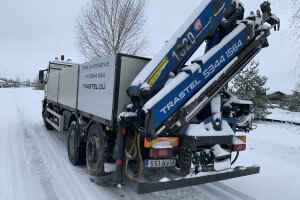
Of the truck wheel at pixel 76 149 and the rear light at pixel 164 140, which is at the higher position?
the rear light at pixel 164 140

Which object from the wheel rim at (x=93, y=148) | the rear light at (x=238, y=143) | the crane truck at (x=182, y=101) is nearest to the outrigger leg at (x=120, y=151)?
the crane truck at (x=182, y=101)

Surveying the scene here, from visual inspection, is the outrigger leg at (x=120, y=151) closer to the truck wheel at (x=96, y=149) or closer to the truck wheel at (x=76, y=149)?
the truck wheel at (x=96, y=149)

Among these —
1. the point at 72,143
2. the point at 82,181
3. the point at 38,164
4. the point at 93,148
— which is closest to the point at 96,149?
the point at 93,148

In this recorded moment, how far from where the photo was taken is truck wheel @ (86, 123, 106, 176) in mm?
4133

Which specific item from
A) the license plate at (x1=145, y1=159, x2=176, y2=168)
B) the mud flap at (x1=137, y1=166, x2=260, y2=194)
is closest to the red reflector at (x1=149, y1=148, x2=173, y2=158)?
the license plate at (x1=145, y1=159, x2=176, y2=168)

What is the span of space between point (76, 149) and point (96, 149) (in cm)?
99

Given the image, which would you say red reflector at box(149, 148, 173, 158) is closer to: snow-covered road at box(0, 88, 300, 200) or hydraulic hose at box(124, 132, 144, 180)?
Answer: hydraulic hose at box(124, 132, 144, 180)

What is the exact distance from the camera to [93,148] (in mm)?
4445

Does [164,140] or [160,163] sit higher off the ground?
[164,140]

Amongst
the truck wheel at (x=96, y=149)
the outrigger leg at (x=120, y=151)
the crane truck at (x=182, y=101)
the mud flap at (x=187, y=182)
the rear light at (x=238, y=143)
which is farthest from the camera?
the truck wheel at (x=96, y=149)

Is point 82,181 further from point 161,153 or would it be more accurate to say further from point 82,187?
point 161,153

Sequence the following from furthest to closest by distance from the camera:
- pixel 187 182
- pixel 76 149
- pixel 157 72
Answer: pixel 76 149
pixel 157 72
pixel 187 182

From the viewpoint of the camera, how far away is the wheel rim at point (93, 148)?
14.4ft

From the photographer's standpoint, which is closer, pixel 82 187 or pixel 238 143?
pixel 238 143
